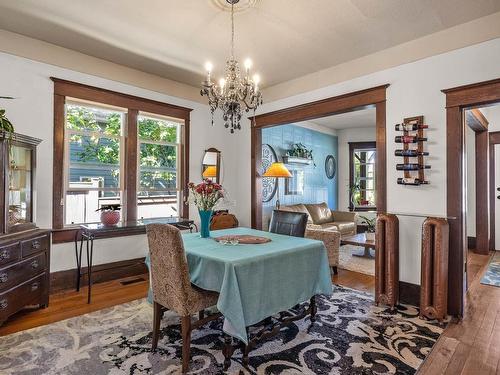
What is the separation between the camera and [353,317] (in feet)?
9.48

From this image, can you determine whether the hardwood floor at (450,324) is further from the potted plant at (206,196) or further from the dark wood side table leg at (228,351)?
the potted plant at (206,196)

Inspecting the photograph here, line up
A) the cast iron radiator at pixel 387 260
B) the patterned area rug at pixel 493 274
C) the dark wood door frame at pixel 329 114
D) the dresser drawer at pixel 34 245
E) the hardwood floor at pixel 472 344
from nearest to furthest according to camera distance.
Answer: the hardwood floor at pixel 472 344 → the dresser drawer at pixel 34 245 → the cast iron radiator at pixel 387 260 → the dark wood door frame at pixel 329 114 → the patterned area rug at pixel 493 274

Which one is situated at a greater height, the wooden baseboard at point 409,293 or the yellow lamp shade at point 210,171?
Result: the yellow lamp shade at point 210,171

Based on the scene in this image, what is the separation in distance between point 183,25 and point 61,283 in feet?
10.8

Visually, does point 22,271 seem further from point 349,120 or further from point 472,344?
point 349,120

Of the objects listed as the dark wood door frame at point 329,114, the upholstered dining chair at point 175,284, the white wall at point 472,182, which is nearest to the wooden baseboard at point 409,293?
the dark wood door frame at point 329,114

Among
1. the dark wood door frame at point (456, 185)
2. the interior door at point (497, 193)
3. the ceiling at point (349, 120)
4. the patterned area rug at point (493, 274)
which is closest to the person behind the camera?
the dark wood door frame at point (456, 185)

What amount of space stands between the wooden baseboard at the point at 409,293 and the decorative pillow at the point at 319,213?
3169 millimetres

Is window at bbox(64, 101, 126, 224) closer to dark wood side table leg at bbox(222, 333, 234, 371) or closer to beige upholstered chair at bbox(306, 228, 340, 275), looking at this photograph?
dark wood side table leg at bbox(222, 333, 234, 371)

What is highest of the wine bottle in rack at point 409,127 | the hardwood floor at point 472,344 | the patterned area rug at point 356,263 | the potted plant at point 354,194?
the wine bottle in rack at point 409,127

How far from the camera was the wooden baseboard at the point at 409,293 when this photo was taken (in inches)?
126

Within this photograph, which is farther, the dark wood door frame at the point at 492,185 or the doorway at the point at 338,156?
the dark wood door frame at the point at 492,185

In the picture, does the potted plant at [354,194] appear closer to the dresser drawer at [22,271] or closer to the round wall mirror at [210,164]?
the round wall mirror at [210,164]

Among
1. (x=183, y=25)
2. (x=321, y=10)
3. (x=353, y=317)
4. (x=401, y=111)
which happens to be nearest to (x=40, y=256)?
(x=183, y=25)
